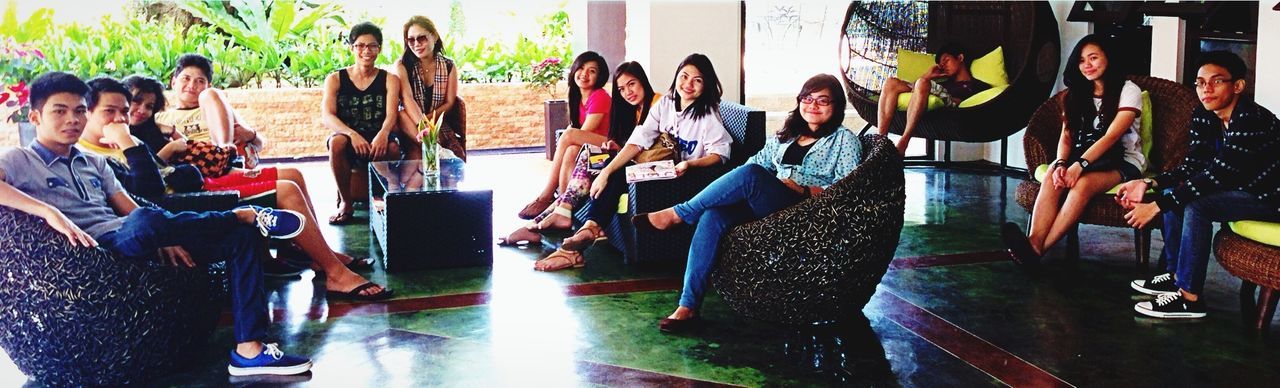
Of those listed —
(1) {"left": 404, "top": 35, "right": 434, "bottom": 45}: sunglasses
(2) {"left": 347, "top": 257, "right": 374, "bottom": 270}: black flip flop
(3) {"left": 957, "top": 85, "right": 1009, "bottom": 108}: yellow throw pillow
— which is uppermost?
(1) {"left": 404, "top": 35, "right": 434, "bottom": 45}: sunglasses

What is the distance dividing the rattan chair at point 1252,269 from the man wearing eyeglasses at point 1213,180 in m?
0.07

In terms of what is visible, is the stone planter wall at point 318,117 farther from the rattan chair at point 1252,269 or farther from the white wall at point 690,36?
the rattan chair at point 1252,269

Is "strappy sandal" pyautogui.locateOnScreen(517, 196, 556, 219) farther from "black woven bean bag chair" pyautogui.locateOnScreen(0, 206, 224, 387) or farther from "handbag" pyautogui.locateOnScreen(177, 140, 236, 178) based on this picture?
"black woven bean bag chair" pyautogui.locateOnScreen(0, 206, 224, 387)

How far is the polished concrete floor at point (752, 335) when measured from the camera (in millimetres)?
3900

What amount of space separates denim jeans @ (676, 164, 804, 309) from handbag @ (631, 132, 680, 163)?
3.62ft

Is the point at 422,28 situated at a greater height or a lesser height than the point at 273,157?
greater

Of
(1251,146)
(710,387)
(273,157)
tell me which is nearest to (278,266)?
(710,387)

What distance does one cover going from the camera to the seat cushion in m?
4.16

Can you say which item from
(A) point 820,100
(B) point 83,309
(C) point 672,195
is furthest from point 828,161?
(B) point 83,309

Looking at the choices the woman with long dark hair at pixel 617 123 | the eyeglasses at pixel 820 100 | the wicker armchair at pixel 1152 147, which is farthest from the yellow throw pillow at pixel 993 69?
the eyeglasses at pixel 820 100

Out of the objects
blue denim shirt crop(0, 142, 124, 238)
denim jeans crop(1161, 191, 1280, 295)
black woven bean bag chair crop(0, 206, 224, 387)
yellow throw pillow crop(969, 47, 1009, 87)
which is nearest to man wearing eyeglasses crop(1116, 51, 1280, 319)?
denim jeans crop(1161, 191, 1280, 295)

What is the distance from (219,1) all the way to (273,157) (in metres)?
2.46

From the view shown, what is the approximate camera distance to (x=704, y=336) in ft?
14.3

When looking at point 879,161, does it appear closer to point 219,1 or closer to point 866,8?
point 866,8
